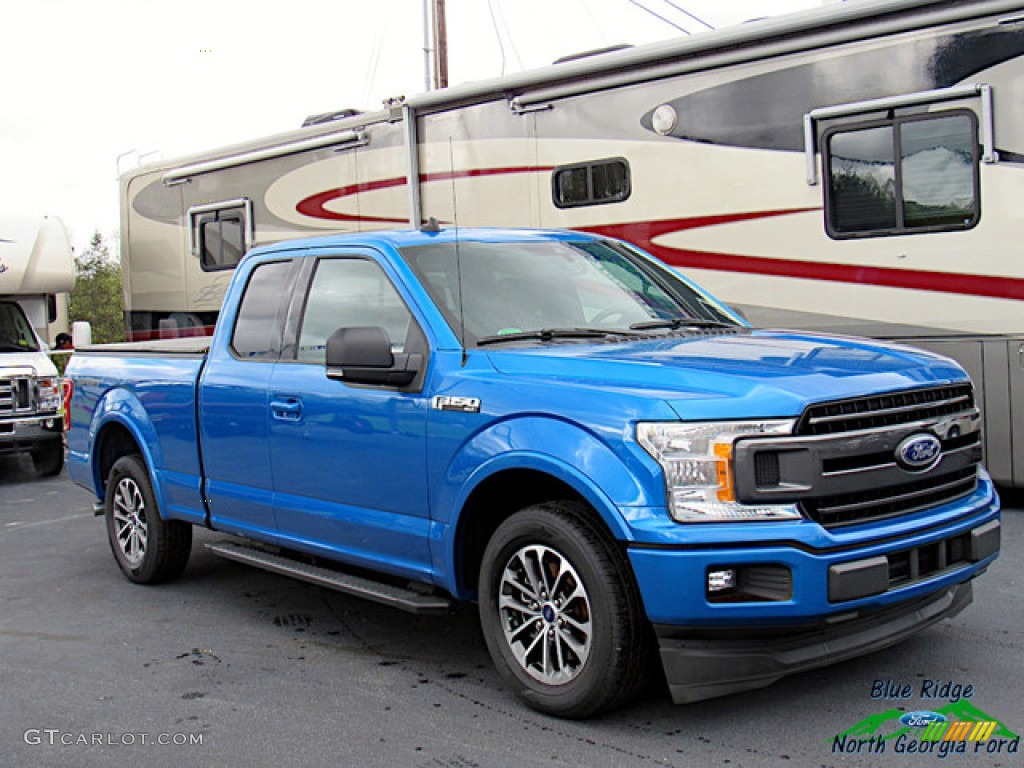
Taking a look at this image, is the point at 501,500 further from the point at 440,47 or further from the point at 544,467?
the point at 440,47

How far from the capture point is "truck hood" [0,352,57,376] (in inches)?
484

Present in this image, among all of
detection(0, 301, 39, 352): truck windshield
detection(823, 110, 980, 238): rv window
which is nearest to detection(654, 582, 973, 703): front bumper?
detection(823, 110, 980, 238): rv window

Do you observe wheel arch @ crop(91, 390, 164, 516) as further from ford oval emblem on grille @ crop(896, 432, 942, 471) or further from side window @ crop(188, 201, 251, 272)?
side window @ crop(188, 201, 251, 272)

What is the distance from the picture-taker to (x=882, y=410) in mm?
4242

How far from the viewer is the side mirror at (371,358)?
494 cm

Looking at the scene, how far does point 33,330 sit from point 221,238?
7.72 ft

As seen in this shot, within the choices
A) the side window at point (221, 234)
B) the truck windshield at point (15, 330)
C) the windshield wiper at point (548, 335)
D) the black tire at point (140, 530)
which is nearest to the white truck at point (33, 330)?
the truck windshield at point (15, 330)

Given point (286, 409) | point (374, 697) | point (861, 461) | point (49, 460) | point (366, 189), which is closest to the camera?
point (861, 461)

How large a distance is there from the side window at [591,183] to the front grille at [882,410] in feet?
16.9

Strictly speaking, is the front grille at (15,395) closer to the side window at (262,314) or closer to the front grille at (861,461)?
the side window at (262,314)

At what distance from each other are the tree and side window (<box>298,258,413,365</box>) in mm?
23855

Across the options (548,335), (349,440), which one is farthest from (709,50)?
(349,440)

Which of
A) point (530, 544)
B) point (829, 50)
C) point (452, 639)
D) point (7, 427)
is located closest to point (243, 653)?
point (452, 639)

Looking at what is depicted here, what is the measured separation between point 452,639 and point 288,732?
4.33ft
